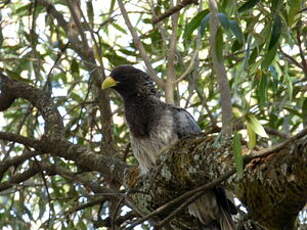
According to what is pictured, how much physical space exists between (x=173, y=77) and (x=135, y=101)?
675 millimetres

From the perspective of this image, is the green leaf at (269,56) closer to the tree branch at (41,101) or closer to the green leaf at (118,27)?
the tree branch at (41,101)

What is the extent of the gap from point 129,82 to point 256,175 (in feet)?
8.93

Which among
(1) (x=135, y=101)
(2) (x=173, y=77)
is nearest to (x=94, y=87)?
(1) (x=135, y=101)

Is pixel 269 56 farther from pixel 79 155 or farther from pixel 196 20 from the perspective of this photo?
pixel 79 155

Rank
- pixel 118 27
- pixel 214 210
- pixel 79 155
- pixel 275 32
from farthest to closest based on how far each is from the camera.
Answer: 1. pixel 118 27
2. pixel 79 155
3. pixel 214 210
4. pixel 275 32

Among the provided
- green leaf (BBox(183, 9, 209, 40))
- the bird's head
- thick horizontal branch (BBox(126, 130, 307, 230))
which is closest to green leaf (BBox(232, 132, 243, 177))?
thick horizontal branch (BBox(126, 130, 307, 230))

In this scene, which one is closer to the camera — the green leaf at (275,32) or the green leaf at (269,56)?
the green leaf at (275,32)

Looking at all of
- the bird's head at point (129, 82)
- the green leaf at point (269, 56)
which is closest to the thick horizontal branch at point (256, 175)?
the green leaf at point (269, 56)

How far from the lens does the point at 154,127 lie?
4.95 meters

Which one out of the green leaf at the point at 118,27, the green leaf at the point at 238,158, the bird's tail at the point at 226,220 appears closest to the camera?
the green leaf at the point at 238,158

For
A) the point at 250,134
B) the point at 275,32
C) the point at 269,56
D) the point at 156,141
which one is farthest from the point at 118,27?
the point at 250,134

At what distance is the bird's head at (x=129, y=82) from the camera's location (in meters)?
5.48

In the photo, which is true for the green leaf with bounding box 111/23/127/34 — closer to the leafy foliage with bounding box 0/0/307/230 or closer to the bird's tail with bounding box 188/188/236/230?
the leafy foliage with bounding box 0/0/307/230

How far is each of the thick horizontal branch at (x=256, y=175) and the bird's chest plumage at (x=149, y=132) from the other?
33.8 inches
